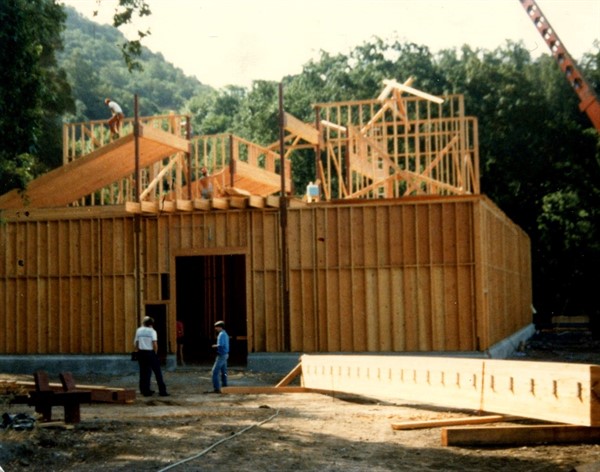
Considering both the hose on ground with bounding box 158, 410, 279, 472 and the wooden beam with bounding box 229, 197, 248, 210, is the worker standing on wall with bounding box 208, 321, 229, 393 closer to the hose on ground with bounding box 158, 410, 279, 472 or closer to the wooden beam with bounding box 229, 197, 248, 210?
the hose on ground with bounding box 158, 410, 279, 472

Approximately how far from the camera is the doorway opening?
25.7 metres

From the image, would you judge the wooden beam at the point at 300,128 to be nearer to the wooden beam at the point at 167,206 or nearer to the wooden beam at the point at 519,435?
the wooden beam at the point at 167,206

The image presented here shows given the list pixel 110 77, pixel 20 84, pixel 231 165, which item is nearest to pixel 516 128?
pixel 231 165

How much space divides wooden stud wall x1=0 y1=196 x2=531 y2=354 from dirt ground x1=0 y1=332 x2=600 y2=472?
5.20 m

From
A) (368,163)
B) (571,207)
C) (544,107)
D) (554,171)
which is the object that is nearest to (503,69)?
(544,107)

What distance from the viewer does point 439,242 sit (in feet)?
63.7

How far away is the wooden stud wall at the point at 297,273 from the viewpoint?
19.3 meters

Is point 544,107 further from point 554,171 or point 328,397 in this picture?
point 328,397

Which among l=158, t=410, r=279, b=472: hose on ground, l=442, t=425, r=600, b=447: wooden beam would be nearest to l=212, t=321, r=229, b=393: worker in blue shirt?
l=158, t=410, r=279, b=472: hose on ground

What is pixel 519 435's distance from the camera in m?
9.89

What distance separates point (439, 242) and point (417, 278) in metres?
0.90

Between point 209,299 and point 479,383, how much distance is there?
1532 centimetres

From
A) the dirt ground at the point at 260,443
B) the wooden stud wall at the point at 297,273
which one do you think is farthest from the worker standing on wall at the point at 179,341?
the dirt ground at the point at 260,443

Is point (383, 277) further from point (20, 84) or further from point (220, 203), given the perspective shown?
point (20, 84)
